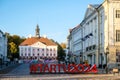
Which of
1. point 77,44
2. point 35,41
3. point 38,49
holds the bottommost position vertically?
point 77,44

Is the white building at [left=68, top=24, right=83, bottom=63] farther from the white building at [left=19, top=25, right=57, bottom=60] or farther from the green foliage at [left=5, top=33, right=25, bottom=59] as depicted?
the white building at [left=19, top=25, right=57, bottom=60]

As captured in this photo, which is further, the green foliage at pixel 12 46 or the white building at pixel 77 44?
the green foliage at pixel 12 46

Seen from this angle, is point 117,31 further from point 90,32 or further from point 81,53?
point 81,53

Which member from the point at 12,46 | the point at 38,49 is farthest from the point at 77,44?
the point at 38,49

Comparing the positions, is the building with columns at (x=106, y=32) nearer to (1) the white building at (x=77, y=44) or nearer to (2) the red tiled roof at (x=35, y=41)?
(1) the white building at (x=77, y=44)

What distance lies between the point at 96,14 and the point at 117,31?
8922 millimetres

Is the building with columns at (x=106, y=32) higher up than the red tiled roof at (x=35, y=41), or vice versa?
the red tiled roof at (x=35, y=41)

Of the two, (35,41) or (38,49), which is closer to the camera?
(38,49)

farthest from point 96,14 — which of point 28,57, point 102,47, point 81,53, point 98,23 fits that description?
point 28,57

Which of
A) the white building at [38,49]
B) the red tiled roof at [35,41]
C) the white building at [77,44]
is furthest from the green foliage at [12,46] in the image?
the white building at [77,44]

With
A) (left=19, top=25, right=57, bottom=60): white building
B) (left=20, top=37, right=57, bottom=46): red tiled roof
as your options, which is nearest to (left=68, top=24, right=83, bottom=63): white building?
(left=19, top=25, right=57, bottom=60): white building

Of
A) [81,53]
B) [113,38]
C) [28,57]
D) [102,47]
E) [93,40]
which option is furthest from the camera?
[28,57]

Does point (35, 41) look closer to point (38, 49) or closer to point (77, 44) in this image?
point (38, 49)

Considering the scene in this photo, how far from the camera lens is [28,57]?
16562 centimetres
